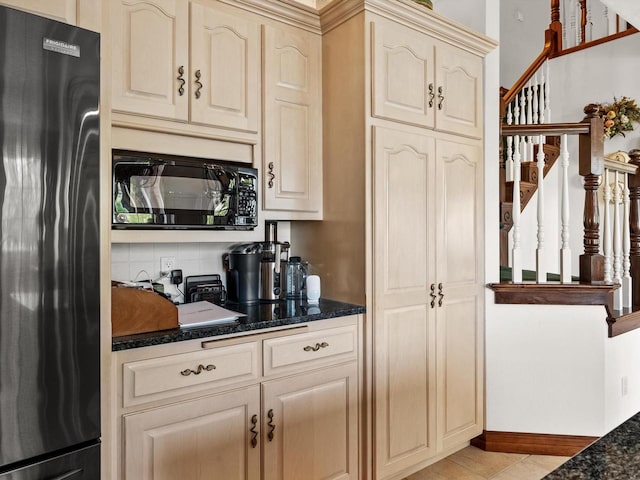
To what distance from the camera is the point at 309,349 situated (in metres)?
1.99

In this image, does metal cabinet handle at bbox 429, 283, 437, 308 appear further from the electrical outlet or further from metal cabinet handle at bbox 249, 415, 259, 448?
the electrical outlet

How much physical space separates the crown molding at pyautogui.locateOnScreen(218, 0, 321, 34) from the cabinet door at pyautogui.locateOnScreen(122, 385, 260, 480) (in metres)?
1.71

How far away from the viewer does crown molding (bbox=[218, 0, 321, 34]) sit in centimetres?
212

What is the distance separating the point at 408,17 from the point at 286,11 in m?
0.61

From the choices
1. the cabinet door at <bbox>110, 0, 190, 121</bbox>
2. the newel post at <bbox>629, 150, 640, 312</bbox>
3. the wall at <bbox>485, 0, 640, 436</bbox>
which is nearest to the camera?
the cabinet door at <bbox>110, 0, 190, 121</bbox>

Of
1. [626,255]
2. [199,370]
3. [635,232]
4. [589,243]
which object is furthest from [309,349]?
[635,232]

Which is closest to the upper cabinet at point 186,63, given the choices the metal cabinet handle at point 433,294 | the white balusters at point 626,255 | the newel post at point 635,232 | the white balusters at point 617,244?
the metal cabinet handle at point 433,294

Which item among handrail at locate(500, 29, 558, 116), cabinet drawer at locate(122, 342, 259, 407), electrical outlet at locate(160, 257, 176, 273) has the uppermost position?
handrail at locate(500, 29, 558, 116)

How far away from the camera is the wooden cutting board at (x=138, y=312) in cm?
161

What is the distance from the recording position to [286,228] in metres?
2.63

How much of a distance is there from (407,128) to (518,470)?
1.94 meters

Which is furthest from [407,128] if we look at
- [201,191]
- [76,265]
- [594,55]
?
[594,55]

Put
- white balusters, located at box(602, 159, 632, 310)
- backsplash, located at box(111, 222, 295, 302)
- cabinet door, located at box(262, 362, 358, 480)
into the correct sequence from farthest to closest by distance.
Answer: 1. white balusters, located at box(602, 159, 632, 310)
2. backsplash, located at box(111, 222, 295, 302)
3. cabinet door, located at box(262, 362, 358, 480)

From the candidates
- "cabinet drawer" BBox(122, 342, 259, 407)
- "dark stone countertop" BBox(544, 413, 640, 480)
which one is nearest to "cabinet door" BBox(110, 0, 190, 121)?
"cabinet drawer" BBox(122, 342, 259, 407)
